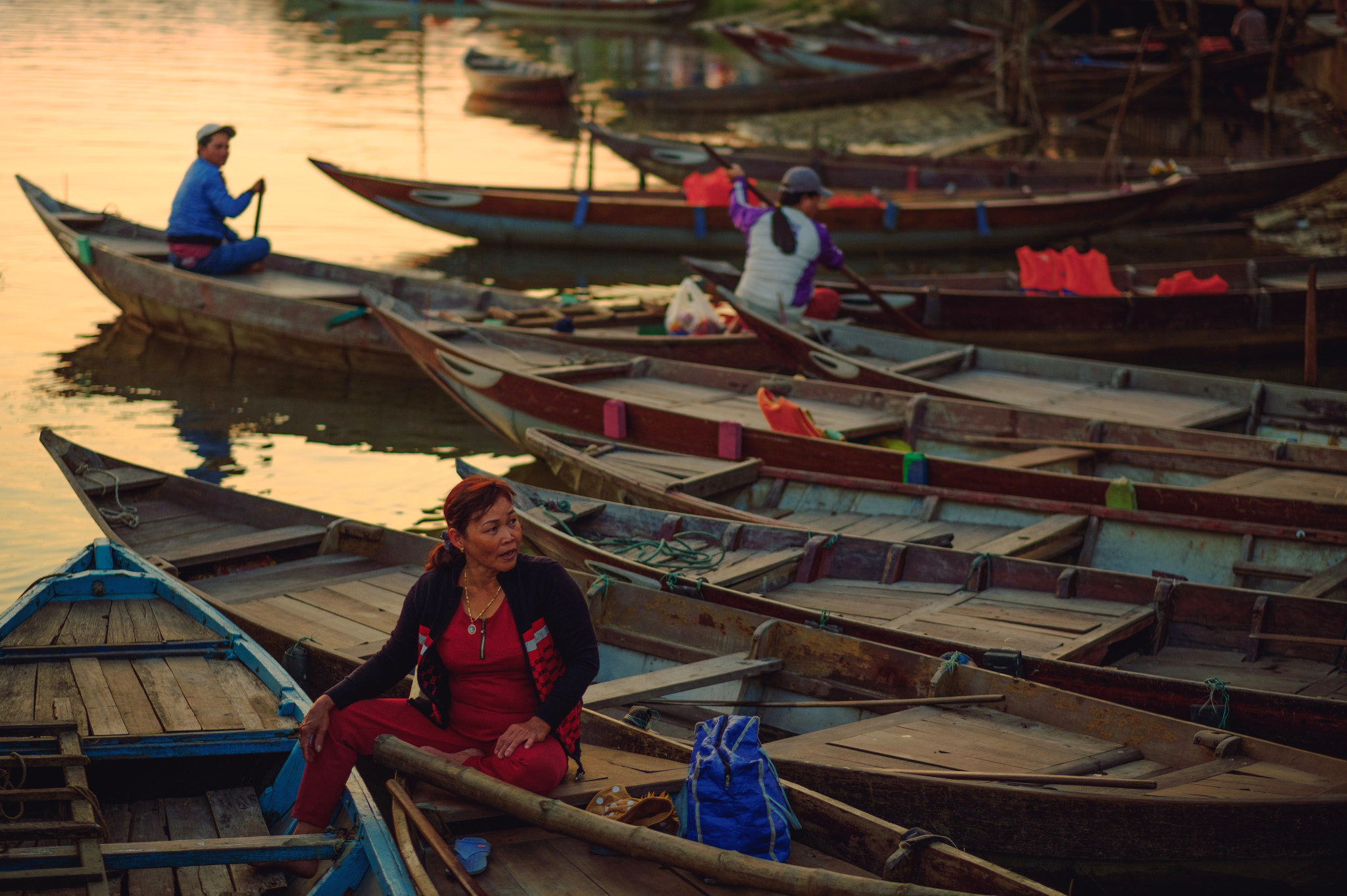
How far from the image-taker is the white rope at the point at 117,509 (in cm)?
678

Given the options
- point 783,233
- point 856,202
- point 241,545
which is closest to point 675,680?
point 241,545

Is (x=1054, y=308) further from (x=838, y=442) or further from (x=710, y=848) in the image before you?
(x=710, y=848)

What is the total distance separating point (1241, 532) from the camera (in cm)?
620

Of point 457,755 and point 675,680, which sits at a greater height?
point 457,755

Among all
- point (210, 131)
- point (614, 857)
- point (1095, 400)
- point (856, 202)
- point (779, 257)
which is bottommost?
point (614, 857)

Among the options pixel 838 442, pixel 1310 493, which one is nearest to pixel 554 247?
pixel 838 442

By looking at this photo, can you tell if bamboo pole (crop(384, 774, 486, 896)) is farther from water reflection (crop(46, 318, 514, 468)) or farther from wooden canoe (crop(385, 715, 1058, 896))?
water reflection (crop(46, 318, 514, 468))

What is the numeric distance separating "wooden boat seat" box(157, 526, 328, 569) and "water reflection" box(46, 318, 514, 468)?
2947mm

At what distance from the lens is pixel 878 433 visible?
26.2 ft

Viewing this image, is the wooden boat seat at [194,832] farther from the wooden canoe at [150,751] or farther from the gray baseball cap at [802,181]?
the gray baseball cap at [802,181]

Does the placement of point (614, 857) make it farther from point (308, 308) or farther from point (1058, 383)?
point (308, 308)

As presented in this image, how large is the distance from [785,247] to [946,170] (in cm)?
826

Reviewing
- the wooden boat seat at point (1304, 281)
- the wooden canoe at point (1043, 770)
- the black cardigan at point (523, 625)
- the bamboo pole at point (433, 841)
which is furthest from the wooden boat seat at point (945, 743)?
the wooden boat seat at point (1304, 281)

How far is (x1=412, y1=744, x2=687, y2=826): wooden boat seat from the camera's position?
149 inches
